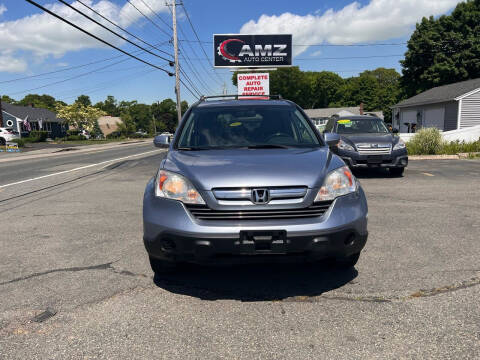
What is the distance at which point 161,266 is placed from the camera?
138 inches

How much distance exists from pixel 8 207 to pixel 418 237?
7.30 meters

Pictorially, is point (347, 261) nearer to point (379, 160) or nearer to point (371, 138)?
point (379, 160)

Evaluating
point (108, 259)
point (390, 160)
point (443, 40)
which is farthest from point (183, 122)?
point (443, 40)

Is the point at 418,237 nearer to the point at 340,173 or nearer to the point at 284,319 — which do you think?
the point at 340,173

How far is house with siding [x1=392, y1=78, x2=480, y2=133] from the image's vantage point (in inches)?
1113

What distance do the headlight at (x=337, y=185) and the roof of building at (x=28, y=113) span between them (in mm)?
66119

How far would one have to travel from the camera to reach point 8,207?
7426 mm

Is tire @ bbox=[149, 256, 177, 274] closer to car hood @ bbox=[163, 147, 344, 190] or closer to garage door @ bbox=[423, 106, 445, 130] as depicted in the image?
car hood @ bbox=[163, 147, 344, 190]

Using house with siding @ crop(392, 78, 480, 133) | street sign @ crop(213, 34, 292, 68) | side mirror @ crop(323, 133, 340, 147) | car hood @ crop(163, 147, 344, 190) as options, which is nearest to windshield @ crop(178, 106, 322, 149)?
side mirror @ crop(323, 133, 340, 147)

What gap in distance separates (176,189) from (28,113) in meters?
68.8

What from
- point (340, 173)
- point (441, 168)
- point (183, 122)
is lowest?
point (441, 168)

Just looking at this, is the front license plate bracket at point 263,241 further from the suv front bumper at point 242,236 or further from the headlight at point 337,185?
the headlight at point 337,185

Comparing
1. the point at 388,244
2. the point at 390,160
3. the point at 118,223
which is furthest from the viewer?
the point at 390,160

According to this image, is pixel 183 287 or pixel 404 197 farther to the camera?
pixel 404 197
